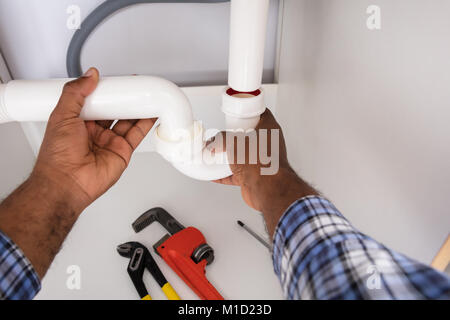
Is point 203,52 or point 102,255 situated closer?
point 102,255

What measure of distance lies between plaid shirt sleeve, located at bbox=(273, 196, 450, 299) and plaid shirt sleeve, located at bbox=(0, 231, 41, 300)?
25 cm

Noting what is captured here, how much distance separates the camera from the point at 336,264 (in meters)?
0.25

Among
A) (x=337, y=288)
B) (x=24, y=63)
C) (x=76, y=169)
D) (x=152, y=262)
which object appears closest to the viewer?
(x=337, y=288)

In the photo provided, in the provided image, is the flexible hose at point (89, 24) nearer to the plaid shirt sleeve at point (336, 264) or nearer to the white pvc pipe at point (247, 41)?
the white pvc pipe at point (247, 41)

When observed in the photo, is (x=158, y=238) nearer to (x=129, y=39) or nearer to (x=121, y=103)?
(x=121, y=103)

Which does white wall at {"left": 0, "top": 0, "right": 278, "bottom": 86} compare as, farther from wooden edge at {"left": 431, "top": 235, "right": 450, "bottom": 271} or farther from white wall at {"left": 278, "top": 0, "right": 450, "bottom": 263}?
wooden edge at {"left": 431, "top": 235, "right": 450, "bottom": 271}

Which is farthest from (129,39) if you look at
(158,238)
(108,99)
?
(158,238)

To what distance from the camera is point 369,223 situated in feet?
1.40

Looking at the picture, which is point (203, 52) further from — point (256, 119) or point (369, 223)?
point (369, 223)

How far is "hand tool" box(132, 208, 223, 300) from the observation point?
Result: 1.56ft

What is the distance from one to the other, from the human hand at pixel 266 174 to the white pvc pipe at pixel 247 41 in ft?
0.27

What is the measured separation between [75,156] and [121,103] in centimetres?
9

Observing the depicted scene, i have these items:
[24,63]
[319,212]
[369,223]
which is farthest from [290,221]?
[24,63]
